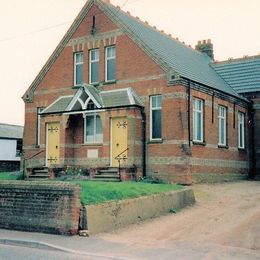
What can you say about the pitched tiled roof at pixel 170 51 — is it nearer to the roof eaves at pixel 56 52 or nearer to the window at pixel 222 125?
the window at pixel 222 125

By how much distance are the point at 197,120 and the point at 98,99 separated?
17.3 feet

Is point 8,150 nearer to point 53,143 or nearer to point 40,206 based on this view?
point 53,143

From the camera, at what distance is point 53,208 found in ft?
39.9

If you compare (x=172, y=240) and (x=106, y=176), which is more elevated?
(x=106, y=176)

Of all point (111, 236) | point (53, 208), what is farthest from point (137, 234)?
point (53, 208)

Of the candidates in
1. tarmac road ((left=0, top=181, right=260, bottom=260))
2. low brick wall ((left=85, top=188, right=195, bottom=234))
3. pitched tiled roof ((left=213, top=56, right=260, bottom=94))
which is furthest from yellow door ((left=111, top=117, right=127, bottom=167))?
pitched tiled roof ((left=213, top=56, right=260, bottom=94))

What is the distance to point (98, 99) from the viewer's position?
22.5 meters

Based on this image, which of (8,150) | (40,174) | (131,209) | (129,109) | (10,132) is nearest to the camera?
(131,209)

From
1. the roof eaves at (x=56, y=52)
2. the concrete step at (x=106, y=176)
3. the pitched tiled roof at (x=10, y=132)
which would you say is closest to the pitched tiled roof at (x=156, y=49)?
the roof eaves at (x=56, y=52)

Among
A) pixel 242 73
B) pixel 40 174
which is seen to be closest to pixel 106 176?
pixel 40 174

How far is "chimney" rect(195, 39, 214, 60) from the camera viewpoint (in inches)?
1344

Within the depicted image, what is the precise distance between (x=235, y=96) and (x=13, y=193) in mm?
16973

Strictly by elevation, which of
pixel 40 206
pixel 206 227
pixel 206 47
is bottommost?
pixel 206 227

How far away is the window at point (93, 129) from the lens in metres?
23.2
